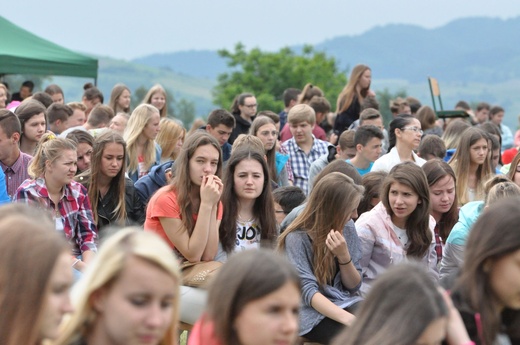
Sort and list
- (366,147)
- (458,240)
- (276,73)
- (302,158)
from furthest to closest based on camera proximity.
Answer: (276,73)
(302,158)
(366,147)
(458,240)

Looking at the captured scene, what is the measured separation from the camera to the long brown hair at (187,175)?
6395 millimetres

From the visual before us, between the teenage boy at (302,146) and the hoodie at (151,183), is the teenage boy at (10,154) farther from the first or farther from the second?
the teenage boy at (302,146)

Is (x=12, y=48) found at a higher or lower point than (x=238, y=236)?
higher

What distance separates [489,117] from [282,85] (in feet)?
132

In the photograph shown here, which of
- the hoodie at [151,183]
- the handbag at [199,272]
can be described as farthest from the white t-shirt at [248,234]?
the hoodie at [151,183]

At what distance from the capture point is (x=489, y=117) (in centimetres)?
1952

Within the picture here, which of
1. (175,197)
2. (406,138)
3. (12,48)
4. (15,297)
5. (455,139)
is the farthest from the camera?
(12,48)

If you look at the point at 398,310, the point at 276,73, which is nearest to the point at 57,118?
the point at 398,310

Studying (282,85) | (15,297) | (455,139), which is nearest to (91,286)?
(15,297)

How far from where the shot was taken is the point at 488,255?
11.9 ft

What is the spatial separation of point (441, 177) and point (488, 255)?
12.4 feet

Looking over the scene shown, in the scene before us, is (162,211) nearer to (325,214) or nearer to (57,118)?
(325,214)

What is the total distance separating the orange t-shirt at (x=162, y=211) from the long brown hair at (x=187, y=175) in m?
0.04

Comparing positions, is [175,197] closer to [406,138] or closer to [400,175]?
[400,175]
